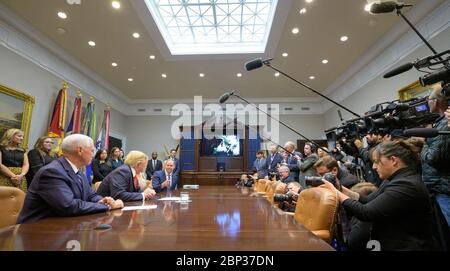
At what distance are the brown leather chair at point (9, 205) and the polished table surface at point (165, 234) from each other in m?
0.28

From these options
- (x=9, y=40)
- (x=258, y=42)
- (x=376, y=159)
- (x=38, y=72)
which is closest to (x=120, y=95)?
(x=38, y=72)

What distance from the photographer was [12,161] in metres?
3.49

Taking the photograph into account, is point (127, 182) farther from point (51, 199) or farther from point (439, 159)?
point (439, 159)

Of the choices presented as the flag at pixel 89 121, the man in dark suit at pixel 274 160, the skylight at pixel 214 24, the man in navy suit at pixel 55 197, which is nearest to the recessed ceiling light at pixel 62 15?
the skylight at pixel 214 24

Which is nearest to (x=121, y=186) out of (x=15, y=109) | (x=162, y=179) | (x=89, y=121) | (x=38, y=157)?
(x=162, y=179)

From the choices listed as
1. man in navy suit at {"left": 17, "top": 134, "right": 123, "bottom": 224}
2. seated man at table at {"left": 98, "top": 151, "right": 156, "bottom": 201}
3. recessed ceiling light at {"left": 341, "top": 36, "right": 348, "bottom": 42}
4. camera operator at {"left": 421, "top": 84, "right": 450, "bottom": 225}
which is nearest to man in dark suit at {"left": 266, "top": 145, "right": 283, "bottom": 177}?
recessed ceiling light at {"left": 341, "top": 36, "right": 348, "bottom": 42}

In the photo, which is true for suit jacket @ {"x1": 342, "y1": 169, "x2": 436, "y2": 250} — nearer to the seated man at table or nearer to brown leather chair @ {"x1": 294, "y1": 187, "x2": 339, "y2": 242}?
brown leather chair @ {"x1": 294, "y1": 187, "x2": 339, "y2": 242}

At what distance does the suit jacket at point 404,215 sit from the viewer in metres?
1.16

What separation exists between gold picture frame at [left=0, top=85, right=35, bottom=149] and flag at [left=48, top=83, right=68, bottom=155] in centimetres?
45

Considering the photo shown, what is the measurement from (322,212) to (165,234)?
917 mm

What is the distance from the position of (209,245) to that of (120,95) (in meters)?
8.33

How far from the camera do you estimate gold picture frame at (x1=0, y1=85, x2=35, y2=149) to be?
4176mm

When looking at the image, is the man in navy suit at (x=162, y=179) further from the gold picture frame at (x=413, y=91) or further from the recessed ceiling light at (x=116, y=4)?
the gold picture frame at (x=413, y=91)

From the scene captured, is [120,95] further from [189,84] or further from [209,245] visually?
[209,245]
